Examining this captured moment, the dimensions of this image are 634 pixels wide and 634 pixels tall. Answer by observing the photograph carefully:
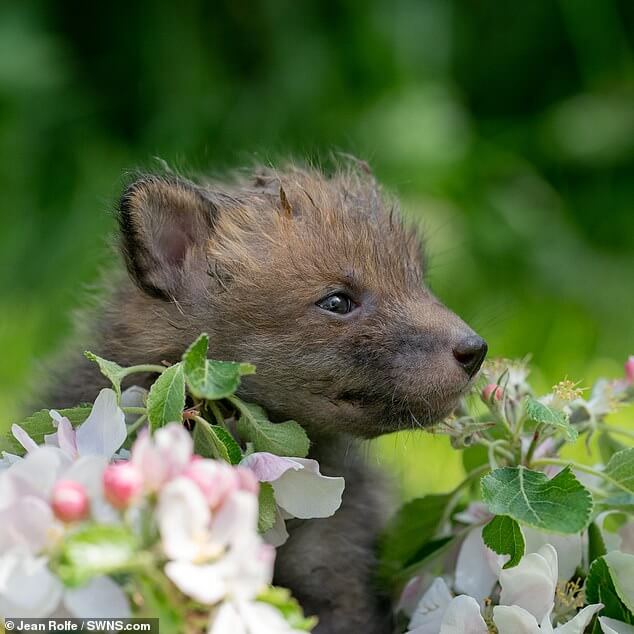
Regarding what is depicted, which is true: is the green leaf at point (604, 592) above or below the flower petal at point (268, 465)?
below

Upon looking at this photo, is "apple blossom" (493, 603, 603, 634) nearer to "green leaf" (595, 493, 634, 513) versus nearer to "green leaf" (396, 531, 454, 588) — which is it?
"green leaf" (595, 493, 634, 513)

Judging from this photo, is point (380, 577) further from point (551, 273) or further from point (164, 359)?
point (551, 273)

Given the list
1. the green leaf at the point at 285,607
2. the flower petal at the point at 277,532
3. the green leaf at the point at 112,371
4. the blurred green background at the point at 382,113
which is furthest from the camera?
the blurred green background at the point at 382,113

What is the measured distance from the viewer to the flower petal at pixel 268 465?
1.49 metres

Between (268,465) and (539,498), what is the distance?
0.38m

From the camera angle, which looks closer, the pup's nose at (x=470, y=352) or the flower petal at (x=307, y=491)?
the flower petal at (x=307, y=491)

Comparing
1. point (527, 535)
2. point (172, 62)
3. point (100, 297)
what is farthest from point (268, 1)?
point (527, 535)

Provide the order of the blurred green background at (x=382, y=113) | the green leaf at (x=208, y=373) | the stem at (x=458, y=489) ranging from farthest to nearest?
the blurred green background at (x=382, y=113) < the stem at (x=458, y=489) < the green leaf at (x=208, y=373)

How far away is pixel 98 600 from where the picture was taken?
44.9 inches

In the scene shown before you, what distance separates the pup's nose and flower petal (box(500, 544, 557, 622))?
32 centimetres

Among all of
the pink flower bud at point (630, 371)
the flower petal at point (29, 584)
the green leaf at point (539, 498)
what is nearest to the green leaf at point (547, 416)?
the green leaf at point (539, 498)

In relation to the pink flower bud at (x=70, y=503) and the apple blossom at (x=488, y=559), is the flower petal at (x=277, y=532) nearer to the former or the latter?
the apple blossom at (x=488, y=559)

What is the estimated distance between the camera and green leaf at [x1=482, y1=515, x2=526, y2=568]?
1.57 m

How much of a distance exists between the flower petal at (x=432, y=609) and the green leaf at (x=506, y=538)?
0.61 ft
